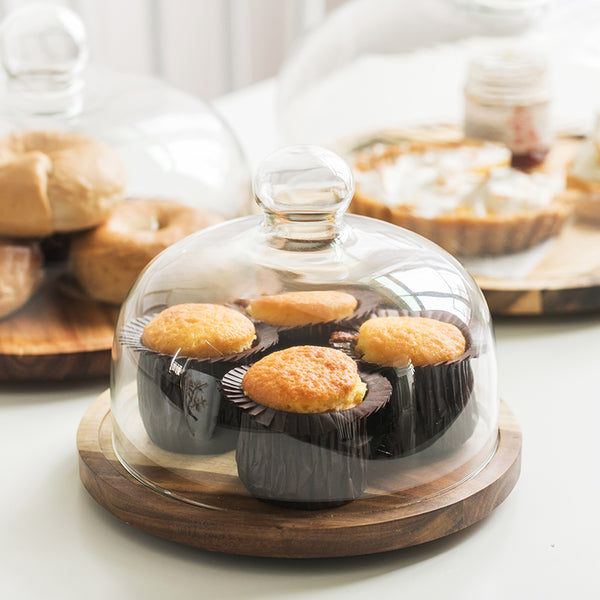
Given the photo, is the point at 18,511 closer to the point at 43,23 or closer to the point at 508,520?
the point at 508,520

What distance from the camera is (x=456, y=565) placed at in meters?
0.52

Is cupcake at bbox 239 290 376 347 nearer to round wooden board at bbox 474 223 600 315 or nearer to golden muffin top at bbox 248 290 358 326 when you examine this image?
golden muffin top at bbox 248 290 358 326

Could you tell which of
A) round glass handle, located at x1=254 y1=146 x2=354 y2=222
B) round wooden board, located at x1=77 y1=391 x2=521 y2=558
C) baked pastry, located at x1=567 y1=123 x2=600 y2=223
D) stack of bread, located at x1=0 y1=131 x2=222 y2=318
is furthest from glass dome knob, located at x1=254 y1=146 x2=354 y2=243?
baked pastry, located at x1=567 y1=123 x2=600 y2=223

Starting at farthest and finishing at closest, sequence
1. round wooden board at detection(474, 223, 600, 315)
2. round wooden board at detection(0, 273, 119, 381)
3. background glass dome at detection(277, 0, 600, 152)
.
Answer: background glass dome at detection(277, 0, 600, 152) → round wooden board at detection(474, 223, 600, 315) → round wooden board at detection(0, 273, 119, 381)

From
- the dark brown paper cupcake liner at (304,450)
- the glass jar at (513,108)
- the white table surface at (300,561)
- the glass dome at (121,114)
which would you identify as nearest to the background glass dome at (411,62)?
the glass jar at (513,108)

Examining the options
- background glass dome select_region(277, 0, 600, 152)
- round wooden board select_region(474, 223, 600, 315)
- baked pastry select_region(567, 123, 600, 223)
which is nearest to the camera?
round wooden board select_region(474, 223, 600, 315)

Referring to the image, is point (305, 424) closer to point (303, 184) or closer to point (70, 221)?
point (303, 184)

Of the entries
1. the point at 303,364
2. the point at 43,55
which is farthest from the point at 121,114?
the point at 303,364

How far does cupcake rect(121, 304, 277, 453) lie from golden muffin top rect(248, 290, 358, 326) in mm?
12

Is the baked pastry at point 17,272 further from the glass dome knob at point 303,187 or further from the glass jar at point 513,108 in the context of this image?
the glass jar at point 513,108

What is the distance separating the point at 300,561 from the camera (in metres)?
0.52

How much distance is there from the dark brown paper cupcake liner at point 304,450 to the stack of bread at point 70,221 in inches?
12.5

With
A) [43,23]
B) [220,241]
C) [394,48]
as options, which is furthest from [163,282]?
[394,48]

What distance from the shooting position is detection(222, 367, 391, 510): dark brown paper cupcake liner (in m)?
0.49
